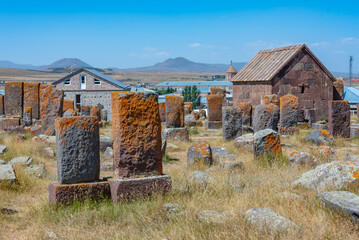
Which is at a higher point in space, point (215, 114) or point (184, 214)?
point (215, 114)

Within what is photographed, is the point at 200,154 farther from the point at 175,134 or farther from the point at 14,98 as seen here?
the point at 14,98

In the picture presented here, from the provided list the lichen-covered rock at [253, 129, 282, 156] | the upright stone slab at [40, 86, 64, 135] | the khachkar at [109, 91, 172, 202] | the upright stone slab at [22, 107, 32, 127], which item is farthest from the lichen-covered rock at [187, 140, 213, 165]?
the upright stone slab at [22, 107, 32, 127]

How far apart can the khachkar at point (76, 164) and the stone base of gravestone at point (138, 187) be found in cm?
23

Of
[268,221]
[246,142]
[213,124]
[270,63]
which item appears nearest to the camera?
[268,221]

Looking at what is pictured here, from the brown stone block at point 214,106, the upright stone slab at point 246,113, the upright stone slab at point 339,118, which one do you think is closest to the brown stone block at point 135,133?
the upright stone slab at point 339,118

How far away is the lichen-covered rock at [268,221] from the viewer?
3.74 metres

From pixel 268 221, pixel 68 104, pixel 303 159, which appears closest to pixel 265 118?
pixel 303 159

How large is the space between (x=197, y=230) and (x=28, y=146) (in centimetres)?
727

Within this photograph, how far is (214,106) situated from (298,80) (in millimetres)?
4392

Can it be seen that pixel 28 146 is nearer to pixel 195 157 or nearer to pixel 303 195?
pixel 195 157

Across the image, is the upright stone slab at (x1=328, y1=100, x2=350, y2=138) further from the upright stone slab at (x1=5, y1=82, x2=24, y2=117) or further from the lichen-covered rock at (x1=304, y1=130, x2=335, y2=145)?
the upright stone slab at (x1=5, y1=82, x2=24, y2=117)

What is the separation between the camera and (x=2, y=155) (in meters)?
9.11

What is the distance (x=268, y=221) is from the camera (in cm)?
387

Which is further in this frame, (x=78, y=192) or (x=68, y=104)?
(x=68, y=104)
